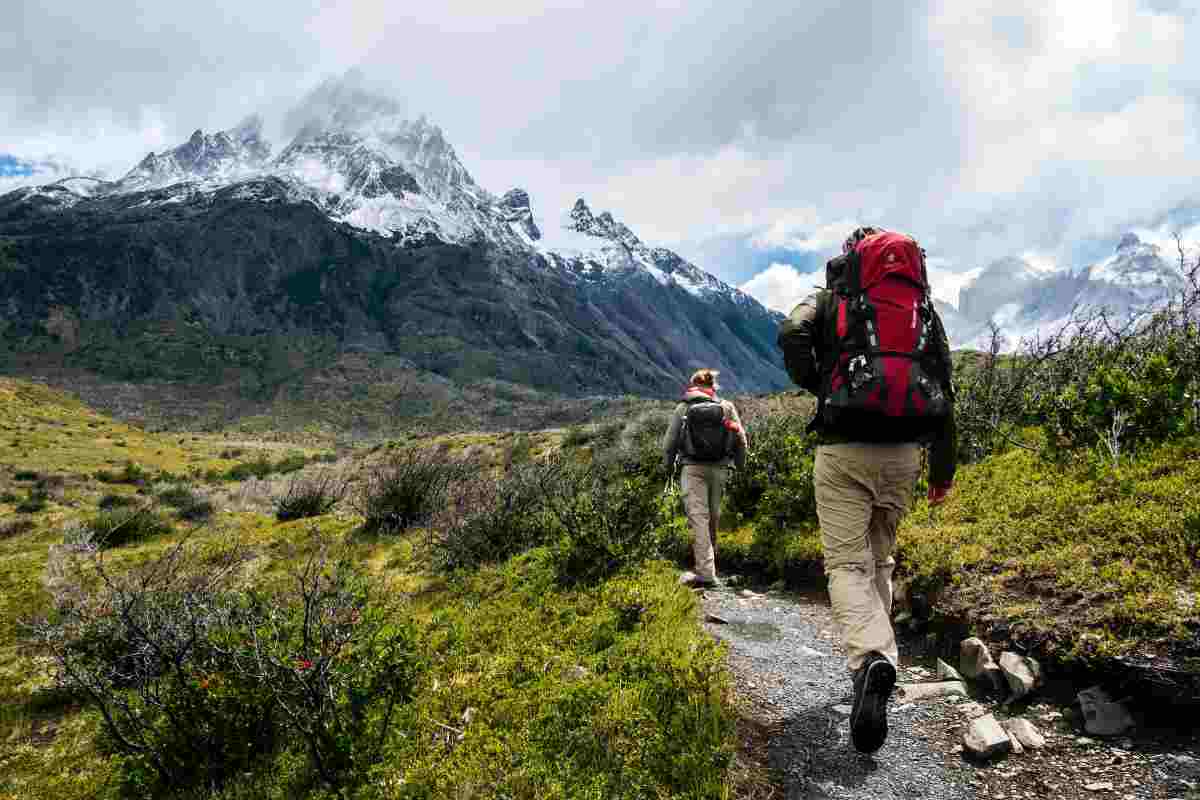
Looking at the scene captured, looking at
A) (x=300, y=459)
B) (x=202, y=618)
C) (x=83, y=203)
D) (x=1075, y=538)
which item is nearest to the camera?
(x=202, y=618)

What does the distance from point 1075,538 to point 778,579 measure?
294 centimetres

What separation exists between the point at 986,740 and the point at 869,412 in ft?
5.81

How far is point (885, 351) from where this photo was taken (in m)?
3.43

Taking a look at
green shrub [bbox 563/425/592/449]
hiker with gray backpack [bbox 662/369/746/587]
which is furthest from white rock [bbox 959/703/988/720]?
green shrub [bbox 563/425/592/449]

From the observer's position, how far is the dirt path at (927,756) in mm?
2912

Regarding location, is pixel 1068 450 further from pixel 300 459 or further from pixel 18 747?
pixel 300 459

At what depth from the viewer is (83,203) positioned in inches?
7766

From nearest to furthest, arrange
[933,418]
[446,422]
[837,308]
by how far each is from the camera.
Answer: [933,418] < [837,308] < [446,422]

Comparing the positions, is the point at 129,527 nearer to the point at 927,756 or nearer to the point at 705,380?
the point at 705,380

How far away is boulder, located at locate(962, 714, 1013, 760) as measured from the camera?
10.4 ft

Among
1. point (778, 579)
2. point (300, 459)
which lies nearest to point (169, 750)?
point (778, 579)

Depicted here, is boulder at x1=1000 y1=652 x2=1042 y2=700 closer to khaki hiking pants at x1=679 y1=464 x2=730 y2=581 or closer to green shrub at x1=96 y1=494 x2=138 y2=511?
khaki hiking pants at x1=679 y1=464 x2=730 y2=581

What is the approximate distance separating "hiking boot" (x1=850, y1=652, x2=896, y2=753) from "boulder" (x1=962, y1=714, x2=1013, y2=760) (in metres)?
0.48

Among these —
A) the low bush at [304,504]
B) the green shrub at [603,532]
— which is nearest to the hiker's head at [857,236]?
the green shrub at [603,532]
